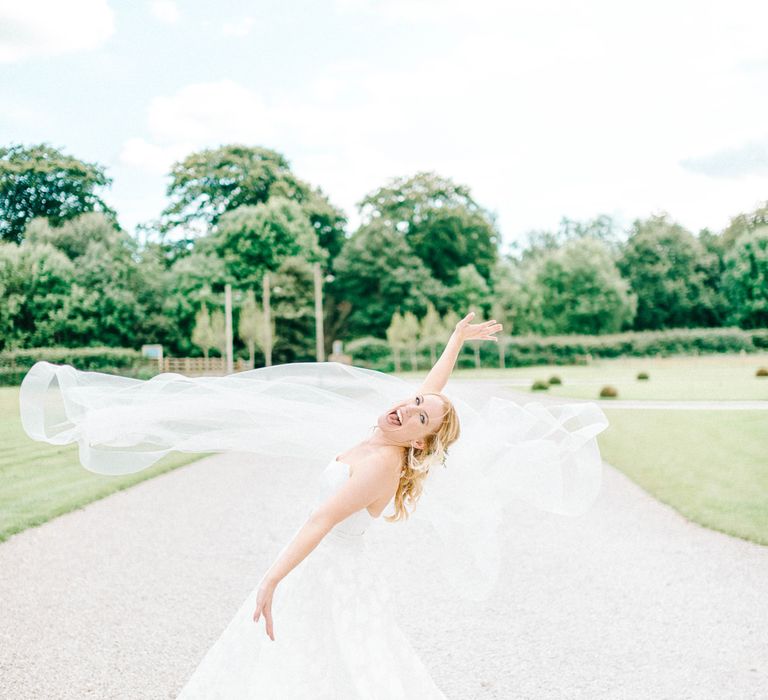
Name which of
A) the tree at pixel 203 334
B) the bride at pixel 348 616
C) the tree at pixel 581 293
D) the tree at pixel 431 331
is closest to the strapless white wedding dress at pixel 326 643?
the bride at pixel 348 616

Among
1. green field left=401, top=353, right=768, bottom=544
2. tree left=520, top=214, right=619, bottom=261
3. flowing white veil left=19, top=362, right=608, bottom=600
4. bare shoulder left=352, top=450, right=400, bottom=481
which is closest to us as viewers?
bare shoulder left=352, top=450, right=400, bottom=481

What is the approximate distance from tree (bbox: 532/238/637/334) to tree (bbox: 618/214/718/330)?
0.96 metres

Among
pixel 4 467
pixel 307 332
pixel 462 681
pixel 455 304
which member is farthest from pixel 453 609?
pixel 455 304

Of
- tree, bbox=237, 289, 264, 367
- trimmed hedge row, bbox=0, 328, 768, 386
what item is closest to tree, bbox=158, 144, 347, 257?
tree, bbox=237, 289, 264, 367

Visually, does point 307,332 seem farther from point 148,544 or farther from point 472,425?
point 472,425

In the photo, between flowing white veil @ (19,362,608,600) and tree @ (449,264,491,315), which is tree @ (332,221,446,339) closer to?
tree @ (449,264,491,315)

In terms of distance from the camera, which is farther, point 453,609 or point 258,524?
point 258,524

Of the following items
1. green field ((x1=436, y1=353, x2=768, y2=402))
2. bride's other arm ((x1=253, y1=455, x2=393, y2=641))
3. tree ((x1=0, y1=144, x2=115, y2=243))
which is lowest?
green field ((x1=436, y1=353, x2=768, y2=402))

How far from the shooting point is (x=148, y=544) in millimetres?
6512

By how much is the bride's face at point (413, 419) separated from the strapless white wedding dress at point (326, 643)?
0.24 metres

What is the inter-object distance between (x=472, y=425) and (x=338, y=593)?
116 centimetres

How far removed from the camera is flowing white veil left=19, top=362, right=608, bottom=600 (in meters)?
3.48

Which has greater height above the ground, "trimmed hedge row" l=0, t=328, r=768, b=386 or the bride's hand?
the bride's hand

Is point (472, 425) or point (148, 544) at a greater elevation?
point (472, 425)
